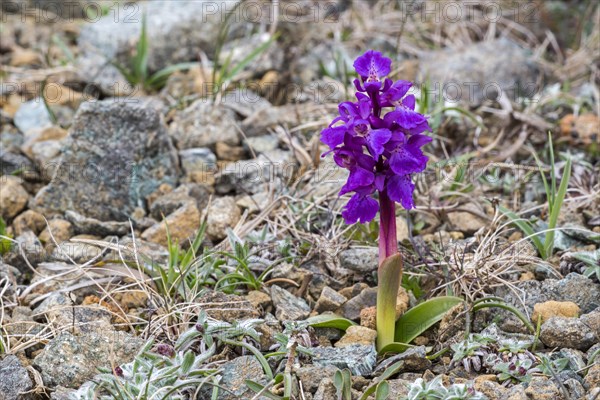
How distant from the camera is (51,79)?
5.23 metres

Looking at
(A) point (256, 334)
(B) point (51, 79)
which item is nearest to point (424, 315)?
(A) point (256, 334)

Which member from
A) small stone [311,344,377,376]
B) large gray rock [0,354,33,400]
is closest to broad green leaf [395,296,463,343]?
small stone [311,344,377,376]

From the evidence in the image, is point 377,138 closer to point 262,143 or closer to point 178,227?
point 178,227

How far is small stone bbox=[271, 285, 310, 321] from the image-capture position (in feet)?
9.67

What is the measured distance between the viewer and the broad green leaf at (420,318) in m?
2.76

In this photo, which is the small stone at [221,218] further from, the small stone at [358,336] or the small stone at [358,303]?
the small stone at [358,336]

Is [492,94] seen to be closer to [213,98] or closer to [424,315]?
[213,98]

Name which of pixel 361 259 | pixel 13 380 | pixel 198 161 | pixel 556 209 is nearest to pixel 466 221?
pixel 556 209

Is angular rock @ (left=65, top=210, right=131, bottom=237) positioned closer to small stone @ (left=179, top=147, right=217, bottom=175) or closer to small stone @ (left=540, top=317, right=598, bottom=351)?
small stone @ (left=179, top=147, right=217, bottom=175)

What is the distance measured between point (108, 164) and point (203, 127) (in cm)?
68

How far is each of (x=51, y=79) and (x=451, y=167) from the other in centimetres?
281

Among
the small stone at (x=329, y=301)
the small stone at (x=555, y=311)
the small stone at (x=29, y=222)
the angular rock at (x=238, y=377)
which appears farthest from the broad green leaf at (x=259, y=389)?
the small stone at (x=29, y=222)

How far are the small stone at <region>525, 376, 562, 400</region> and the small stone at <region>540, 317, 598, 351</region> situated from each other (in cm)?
26

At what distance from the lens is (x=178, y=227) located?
11.8 ft
